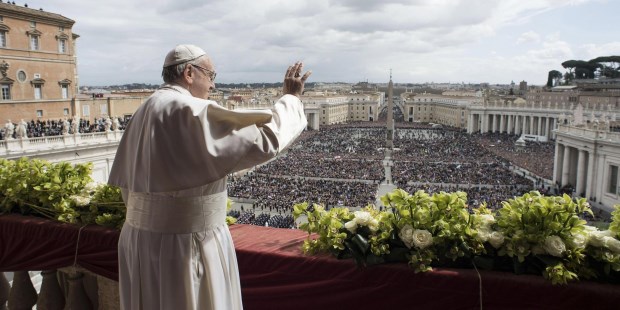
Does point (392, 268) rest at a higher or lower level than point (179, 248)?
lower

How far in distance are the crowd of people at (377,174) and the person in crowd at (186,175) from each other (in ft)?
73.9

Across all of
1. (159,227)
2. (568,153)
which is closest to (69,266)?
(159,227)

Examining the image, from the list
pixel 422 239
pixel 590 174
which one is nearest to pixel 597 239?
pixel 422 239

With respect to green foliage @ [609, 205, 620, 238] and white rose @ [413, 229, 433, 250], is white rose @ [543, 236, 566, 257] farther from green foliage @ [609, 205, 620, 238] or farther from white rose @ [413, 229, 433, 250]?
white rose @ [413, 229, 433, 250]

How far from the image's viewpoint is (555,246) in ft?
8.33

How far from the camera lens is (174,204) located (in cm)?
237

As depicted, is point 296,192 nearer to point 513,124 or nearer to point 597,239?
point 597,239

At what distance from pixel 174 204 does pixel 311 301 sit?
3.90ft

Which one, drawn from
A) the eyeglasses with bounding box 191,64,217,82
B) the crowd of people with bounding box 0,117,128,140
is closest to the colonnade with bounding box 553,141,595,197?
the crowd of people with bounding box 0,117,128,140

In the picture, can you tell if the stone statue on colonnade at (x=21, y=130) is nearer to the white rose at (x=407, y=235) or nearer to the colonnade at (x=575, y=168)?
the white rose at (x=407, y=235)

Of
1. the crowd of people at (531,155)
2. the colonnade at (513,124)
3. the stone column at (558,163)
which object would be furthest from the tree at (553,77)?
the stone column at (558,163)

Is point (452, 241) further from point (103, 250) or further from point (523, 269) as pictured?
point (103, 250)

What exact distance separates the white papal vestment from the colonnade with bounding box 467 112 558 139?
243 feet

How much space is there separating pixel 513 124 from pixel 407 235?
87.0 m
